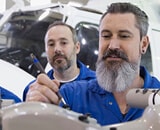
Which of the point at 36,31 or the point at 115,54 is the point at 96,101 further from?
the point at 36,31

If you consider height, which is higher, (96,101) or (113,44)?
(113,44)

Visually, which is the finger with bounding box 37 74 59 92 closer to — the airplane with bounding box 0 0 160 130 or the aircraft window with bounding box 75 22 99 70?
the airplane with bounding box 0 0 160 130

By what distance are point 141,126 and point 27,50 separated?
97.3 inches

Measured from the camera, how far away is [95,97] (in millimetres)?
1308

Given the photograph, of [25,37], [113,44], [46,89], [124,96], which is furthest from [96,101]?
[25,37]

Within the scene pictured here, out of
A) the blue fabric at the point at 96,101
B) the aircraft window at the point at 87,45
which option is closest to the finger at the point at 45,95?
the blue fabric at the point at 96,101

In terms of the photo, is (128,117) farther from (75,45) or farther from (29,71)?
(29,71)

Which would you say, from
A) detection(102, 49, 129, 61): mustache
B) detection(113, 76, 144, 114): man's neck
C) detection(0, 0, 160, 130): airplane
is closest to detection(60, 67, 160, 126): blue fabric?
detection(113, 76, 144, 114): man's neck

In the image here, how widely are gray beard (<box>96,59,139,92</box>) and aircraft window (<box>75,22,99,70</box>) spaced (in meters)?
1.87

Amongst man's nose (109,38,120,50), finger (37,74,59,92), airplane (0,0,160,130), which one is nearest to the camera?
finger (37,74,59,92)

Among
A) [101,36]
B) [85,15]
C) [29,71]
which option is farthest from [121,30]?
[85,15]

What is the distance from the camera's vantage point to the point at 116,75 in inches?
50.7

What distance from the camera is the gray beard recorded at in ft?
4.11

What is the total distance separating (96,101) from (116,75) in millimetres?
117
